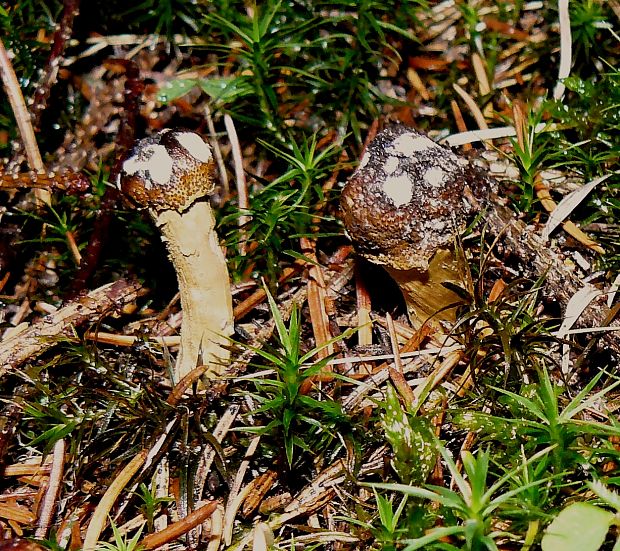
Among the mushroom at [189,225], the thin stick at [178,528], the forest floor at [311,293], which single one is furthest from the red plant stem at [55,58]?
the thin stick at [178,528]

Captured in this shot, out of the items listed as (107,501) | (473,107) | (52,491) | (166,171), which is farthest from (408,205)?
(52,491)

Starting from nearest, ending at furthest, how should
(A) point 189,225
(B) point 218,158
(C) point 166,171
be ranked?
1. (C) point 166,171
2. (A) point 189,225
3. (B) point 218,158

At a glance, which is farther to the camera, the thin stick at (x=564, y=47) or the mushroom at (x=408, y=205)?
the thin stick at (x=564, y=47)

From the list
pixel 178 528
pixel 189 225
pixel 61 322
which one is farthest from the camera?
pixel 61 322

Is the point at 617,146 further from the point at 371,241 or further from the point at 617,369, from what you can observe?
the point at 371,241

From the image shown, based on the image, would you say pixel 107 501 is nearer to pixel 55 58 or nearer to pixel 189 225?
pixel 189 225

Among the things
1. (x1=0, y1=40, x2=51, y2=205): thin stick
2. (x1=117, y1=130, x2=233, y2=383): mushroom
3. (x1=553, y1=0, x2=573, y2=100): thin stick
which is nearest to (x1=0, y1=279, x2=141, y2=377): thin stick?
(x1=117, y1=130, x2=233, y2=383): mushroom

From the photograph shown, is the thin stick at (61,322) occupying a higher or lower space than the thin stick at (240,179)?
lower

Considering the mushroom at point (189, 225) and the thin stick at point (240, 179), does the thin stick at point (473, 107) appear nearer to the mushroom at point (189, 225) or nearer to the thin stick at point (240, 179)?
the thin stick at point (240, 179)
